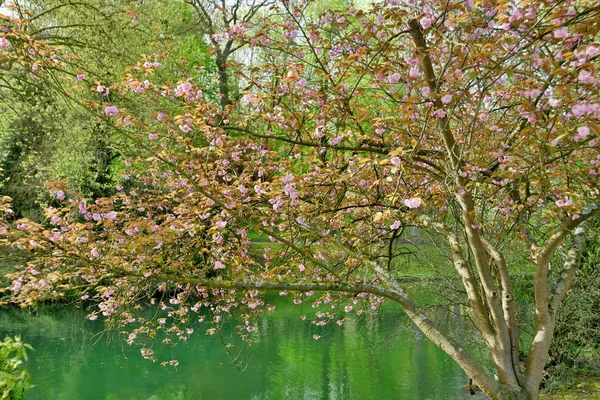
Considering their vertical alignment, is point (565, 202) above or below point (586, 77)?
below

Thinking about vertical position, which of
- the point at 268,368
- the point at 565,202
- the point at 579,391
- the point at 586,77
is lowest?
the point at 579,391

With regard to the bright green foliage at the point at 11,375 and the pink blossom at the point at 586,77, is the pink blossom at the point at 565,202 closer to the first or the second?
the pink blossom at the point at 586,77

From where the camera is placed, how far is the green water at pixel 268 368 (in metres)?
9.05

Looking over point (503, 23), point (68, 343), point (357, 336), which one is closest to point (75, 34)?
point (68, 343)

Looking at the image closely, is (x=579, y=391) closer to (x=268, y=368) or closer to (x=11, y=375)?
(x=268, y=368)

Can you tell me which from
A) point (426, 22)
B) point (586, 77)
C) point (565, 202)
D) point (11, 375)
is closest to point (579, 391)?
point (565, 202)

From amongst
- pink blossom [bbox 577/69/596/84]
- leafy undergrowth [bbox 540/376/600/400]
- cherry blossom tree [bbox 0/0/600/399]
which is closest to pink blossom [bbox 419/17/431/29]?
cherry blossom tree [bbox 0/0/600/399]

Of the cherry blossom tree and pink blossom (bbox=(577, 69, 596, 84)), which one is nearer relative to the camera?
pink blossom (bbox=(577, 69, 596, 84))

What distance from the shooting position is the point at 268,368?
34.1ft

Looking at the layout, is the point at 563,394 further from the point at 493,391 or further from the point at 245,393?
the point at 245,393

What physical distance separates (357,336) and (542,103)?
940 cm

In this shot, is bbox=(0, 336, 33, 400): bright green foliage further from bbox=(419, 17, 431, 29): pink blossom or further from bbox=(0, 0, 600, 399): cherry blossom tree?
bbox=(419, 17, 431, 29): pink blossom

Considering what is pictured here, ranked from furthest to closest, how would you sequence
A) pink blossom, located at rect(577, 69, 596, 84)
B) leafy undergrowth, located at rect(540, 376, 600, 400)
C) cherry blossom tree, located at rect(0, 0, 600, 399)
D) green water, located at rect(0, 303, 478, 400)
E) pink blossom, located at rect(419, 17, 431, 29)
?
green water, located at rect(0, 303, 478, 400) → leafy undergrowth, located at rect(540, 376, 600, 400) → cherry blossom tree, located at rect(0, 0, 600, 399) → pink blossom, located at rect(419, 17, 431, 29) → pink blossom, located at rect(577, 69, 596, 84)

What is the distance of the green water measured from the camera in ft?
29.7
